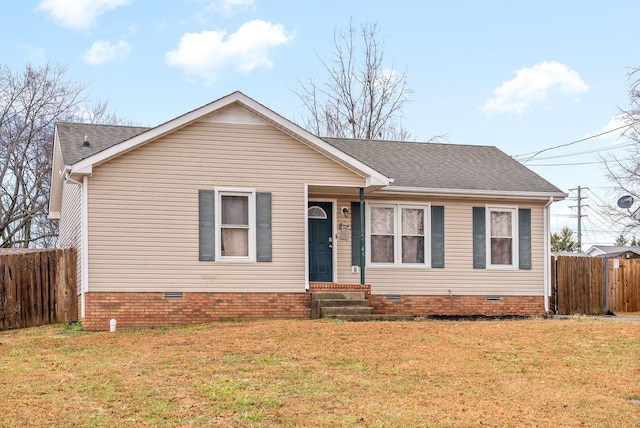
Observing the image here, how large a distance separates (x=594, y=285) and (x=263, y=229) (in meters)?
11.1

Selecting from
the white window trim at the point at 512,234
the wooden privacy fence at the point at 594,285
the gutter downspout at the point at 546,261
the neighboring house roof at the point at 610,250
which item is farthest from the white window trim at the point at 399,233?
the neighboring house roof at the point at 610,250

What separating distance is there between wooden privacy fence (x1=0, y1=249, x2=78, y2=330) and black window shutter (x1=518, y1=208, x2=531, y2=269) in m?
10.7

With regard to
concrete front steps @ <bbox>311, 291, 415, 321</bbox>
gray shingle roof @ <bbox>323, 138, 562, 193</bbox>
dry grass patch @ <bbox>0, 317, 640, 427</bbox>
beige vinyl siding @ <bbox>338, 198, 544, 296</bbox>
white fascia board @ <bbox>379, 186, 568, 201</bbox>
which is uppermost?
gray shingle roof @ <bbox>323, 138, 562, 193</bbox>

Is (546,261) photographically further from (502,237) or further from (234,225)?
(234,225)

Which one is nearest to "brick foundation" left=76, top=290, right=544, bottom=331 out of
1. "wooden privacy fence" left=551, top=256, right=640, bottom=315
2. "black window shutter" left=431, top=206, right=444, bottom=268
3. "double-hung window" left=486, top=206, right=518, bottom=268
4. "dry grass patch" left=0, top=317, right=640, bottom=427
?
"dry grass patch" left=0, top=317, right=640, bottom=427

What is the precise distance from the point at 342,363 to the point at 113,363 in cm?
321

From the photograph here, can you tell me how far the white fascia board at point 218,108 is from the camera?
1519 cm

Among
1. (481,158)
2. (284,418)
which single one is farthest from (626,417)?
(481,158)

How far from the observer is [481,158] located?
2127 centimetres

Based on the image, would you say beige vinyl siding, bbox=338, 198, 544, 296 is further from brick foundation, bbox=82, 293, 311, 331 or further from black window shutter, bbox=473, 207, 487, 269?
brick foundation, bbox=82, 293, 311, 331

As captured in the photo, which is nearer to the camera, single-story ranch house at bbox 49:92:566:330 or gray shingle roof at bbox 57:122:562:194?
single-story ranch house at bbox 49:92:566:330

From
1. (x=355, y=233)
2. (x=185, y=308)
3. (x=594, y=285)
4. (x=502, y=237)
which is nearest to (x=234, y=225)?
(x=185, y=308)

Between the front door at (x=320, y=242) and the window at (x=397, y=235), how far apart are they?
1014 millimetres

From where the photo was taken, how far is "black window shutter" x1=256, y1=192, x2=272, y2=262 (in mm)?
16328
